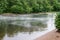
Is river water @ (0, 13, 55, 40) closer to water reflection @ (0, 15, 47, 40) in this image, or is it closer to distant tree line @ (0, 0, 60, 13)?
water reflection @ (0, 15, 47, 40)

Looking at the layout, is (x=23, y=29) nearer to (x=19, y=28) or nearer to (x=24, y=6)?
(x=19, y=28)

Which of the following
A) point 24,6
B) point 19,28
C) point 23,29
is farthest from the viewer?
point 24,6

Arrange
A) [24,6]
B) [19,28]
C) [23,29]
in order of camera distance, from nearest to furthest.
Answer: [23,29]
[19,28]
[24,6]

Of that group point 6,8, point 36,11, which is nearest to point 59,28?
point 6,8

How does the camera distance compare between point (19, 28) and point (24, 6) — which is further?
point (24, 6)

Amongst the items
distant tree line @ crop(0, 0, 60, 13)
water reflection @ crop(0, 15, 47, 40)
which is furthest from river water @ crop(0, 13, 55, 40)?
distant tree line @ crop(0, 0, 60, 13)

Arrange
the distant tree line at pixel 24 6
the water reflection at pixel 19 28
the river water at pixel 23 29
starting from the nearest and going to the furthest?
the river water at pixel 23 29
the water reflection at pixel 19 28
the distant tree line at pixel 24 6

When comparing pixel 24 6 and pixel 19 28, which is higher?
pixel 19 28

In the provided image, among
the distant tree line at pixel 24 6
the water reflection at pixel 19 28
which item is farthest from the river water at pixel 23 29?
the distant tree line at pixel 24 6

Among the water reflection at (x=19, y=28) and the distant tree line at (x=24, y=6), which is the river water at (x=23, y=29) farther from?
the distant tree line at (x=24, y=6)

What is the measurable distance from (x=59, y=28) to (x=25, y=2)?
50.3 m

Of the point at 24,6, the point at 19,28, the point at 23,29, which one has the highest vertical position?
the point at 23,29

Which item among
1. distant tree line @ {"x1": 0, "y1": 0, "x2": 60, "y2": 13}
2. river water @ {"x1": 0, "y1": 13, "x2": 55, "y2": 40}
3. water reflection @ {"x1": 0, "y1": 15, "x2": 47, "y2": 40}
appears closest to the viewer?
river water @ {"x1": 0, "y1": 13, "x2": 55, "y2": 40}

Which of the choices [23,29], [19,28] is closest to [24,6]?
[19,28]
